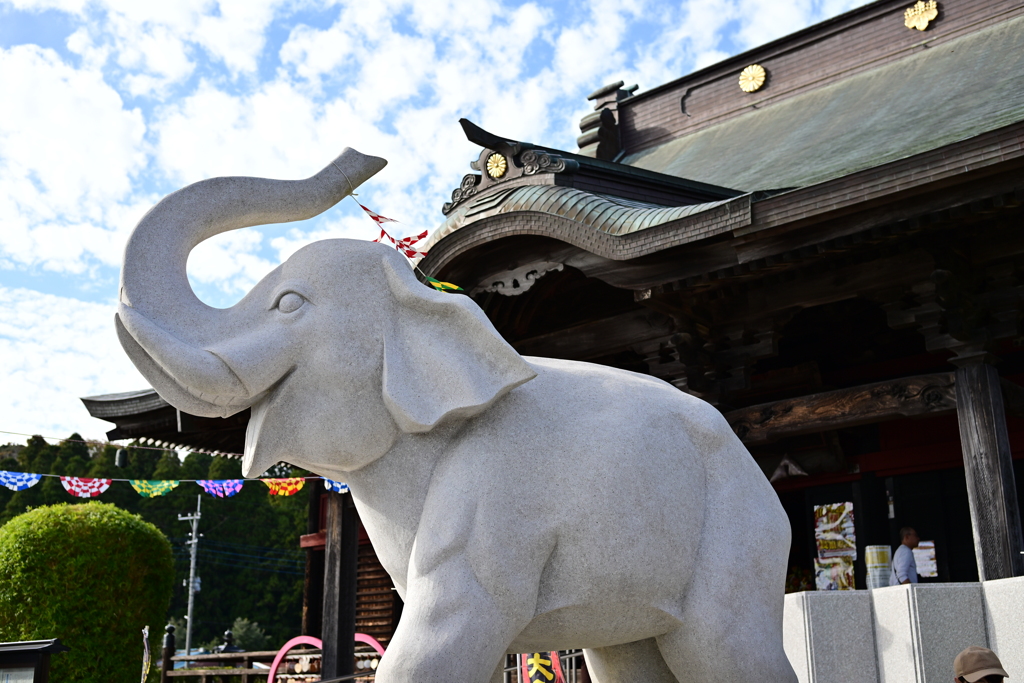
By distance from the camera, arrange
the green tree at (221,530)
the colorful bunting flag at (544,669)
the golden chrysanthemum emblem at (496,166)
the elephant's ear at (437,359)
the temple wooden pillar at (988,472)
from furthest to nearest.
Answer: the green tree at (221,530) < the golden chrysanthemum emblem at (496,166) < the temple wooden pillar at (988,472) < the colorful bunting flag at (544,669) < the elephant's ear at (437,359)

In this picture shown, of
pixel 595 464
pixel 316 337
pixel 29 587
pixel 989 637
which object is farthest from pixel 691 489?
pixel 29 587

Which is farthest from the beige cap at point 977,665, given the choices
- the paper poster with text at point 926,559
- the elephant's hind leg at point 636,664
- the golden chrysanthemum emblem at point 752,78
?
the golden chrysanthemum emblem at point 752,78

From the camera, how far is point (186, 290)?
2.10 meters

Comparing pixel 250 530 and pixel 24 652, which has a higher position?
pixel 250 530

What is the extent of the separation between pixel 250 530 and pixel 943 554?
1453 inches

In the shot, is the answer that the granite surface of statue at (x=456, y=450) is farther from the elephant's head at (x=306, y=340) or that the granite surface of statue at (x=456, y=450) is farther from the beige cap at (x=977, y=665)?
the beige cap at (x=977, y=665)

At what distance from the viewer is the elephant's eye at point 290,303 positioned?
2.15 metres

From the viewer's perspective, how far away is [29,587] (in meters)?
9.91

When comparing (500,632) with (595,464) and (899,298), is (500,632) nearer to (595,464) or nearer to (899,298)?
(595,464)

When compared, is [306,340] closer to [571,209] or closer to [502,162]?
[571,209]

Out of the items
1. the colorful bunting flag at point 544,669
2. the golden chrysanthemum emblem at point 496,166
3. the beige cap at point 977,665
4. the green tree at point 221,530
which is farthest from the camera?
the green tree at point 221,530

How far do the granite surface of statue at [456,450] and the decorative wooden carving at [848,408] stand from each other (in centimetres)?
397

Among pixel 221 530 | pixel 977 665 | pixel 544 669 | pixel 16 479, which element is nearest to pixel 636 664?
pixel 977 665

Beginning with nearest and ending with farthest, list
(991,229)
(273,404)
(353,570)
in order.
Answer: (273,404) → (991,229) → (353,570)
